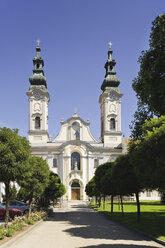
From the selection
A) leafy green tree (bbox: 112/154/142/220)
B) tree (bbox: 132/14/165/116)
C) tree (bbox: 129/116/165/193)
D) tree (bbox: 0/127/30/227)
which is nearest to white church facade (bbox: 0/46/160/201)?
leafy green tree (bbox: 112/154/142/220)

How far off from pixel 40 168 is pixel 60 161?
4026 cm

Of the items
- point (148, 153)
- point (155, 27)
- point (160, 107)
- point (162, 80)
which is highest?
point (155, 27)

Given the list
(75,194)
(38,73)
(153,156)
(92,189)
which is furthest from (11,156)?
(38,73)

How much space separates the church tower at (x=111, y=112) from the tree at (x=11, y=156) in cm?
4900

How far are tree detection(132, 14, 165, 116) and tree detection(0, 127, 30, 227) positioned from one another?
8.87 metres

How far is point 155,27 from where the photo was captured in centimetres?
1877

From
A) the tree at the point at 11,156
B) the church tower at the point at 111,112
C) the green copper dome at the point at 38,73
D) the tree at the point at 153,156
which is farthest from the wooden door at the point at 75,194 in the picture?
the tree at the point at 153,156

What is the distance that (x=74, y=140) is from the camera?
6191 cm

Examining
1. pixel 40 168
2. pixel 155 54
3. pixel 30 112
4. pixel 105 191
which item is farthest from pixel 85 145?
pixel 155 54

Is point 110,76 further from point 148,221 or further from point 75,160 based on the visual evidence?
point 148,221

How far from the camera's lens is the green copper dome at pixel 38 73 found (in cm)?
6325

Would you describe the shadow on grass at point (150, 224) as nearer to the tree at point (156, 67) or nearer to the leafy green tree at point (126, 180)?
the leafy green tree at point (126, 180)

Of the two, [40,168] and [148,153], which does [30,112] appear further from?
[148,153]

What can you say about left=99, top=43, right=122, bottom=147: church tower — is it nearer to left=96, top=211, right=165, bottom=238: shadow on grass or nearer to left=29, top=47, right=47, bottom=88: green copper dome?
left=29, top=47, right=47, bottom=88: green copper dome
